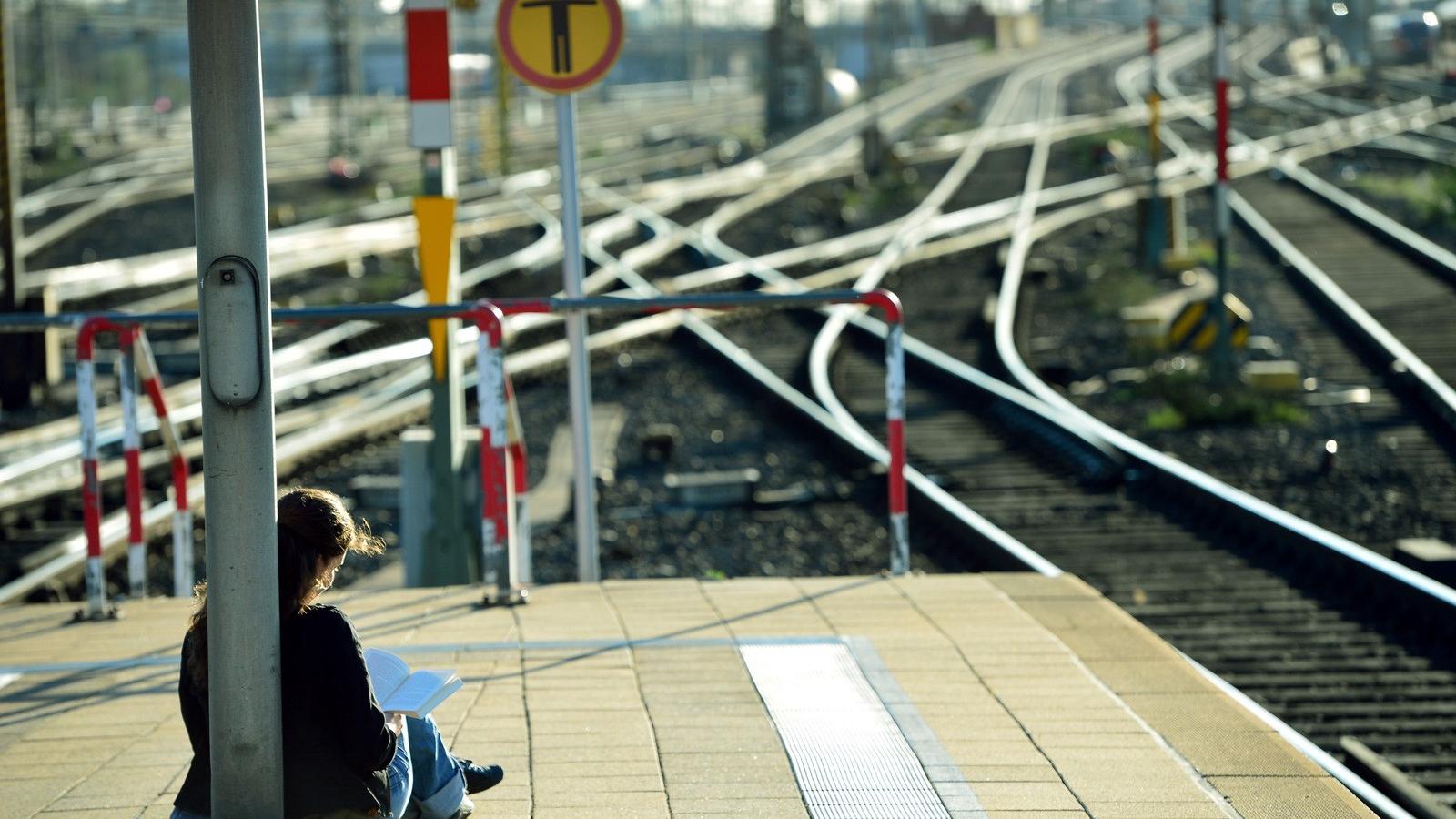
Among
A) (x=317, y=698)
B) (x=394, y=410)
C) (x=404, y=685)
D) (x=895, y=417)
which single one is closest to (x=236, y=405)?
(x=317, y=698)

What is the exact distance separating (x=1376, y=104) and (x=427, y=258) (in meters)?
36.7

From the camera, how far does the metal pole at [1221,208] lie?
13325 mm

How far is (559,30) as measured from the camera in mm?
7062

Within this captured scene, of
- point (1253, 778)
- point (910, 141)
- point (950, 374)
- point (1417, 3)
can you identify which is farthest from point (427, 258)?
point (1417, 3)

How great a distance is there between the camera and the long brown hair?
3.51m

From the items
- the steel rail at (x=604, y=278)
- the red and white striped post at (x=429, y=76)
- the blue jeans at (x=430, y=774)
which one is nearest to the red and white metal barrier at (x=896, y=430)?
the red and white striped post at (x=429, y=76)

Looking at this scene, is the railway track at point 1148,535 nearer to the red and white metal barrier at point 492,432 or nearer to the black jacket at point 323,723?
the red and white metal barrier at point 492,432

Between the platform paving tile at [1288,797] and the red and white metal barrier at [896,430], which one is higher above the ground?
the red and white metal barrier at [896,430]

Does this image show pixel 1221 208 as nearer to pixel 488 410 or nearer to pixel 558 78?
pixel 558 78

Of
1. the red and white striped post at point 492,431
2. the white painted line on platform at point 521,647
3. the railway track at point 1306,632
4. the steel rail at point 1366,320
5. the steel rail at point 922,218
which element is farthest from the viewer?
the steel rail at point 922,218

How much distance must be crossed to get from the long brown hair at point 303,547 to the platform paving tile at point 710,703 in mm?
845

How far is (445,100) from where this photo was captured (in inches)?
280

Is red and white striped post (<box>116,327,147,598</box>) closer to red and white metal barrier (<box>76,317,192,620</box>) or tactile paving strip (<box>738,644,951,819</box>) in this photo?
red and white metal barrier (<box>76,317,192,620</box>)

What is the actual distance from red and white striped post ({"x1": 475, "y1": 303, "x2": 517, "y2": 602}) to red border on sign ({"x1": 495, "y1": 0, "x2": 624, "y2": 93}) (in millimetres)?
1256
